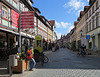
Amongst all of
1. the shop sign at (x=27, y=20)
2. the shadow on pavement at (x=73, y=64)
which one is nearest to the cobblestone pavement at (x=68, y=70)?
the shadow on pavement at (x=73, y=64)

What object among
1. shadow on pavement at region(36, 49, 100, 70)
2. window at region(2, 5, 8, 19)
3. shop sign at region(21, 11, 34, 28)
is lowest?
shadow on pavement at region(36, 49, 100, 70)

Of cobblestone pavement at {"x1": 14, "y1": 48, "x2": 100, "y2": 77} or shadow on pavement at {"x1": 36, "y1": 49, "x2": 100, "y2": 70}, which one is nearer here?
cobblestone pavement at {"x1": 14, "y1": 48, "x2": 100, "y2": 77}

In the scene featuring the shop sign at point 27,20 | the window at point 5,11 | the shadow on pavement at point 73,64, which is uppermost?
the window at point 5,11

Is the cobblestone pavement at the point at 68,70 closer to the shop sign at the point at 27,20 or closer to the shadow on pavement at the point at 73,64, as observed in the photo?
the shadow on pavement at the point at 73,64

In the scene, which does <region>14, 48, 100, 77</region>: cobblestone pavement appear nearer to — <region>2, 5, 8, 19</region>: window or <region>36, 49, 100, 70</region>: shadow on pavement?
<region>36, 49, 100, 70</region>: shadow on pavement

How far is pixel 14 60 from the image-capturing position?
609cm

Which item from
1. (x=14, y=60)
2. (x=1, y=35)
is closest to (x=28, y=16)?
(x=1, y=35)

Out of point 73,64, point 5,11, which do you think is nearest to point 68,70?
point 73,64

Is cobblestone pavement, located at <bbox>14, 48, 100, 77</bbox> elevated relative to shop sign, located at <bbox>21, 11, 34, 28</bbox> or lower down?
lower down

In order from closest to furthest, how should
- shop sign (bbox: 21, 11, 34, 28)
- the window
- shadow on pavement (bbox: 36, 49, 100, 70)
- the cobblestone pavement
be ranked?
the cobblestone pavement < shadow on pavement (bbox: 36, 49, 100, 70) < shop sign (bbox: 21, 11, 34, 28) < the window

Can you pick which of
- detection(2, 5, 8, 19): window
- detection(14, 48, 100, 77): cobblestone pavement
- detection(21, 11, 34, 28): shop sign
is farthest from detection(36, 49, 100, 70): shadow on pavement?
detection(2, 5, 8, 19): window

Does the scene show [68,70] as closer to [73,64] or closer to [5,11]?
[73,64]

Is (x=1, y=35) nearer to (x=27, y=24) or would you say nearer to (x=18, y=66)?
(x=27, y=24)

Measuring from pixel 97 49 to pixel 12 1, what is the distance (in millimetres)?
17018
